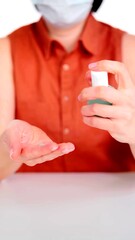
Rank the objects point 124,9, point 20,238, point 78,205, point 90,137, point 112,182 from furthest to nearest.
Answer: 1. point 124,9
2. point 90,137
3. point 112,182
4. point 78,205
5. point 20,238

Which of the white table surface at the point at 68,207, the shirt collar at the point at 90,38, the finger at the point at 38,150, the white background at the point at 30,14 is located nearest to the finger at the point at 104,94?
the finger at the point at 38,150

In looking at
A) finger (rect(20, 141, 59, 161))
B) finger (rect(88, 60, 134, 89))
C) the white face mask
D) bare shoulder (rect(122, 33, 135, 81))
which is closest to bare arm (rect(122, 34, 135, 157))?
bare shoulder (rect(122, 33, 135, 81))

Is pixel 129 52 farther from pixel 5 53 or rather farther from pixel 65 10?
pixel 5 53

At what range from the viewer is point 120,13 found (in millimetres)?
1453

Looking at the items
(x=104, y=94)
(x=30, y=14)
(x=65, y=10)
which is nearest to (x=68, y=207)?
(x=104, y=94)

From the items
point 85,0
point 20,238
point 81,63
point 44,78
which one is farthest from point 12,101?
point 20,238

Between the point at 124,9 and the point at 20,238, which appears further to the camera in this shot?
the point at 124,9

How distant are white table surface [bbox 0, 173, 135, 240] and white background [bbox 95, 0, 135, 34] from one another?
505 mm

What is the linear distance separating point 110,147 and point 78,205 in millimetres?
296

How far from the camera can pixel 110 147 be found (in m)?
1.24

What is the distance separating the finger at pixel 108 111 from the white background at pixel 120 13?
53 centimetres

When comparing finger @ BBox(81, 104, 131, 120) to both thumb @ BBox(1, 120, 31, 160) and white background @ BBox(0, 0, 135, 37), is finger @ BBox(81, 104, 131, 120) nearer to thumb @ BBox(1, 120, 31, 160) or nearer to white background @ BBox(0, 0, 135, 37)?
thumb @ BBox(1, 120, 31, 160)

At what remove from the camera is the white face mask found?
119 centimetres

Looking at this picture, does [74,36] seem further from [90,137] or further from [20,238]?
[20,238]
